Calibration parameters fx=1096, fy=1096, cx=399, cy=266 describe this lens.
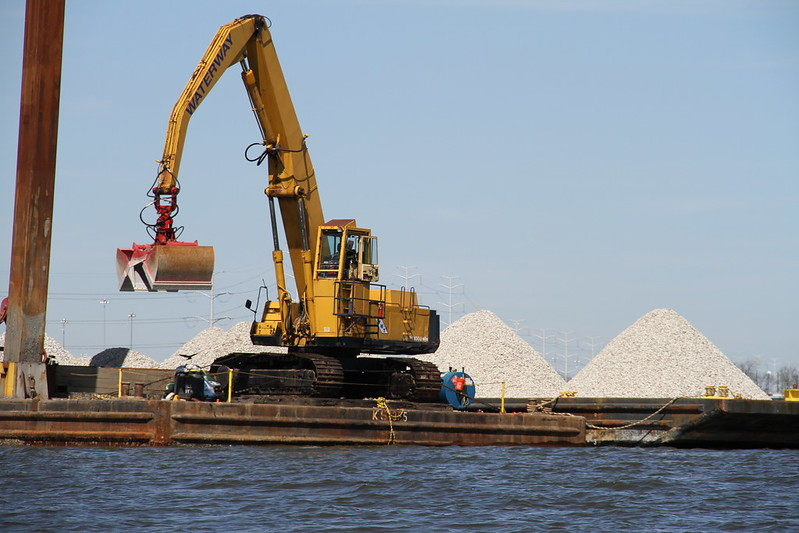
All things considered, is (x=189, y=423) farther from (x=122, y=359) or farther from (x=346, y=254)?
(x=122, y=359)

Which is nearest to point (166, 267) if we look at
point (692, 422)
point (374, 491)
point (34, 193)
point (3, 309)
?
point (34, 193)

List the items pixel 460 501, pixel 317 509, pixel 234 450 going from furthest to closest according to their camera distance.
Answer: pixel 234 450 → pixel 460 501 → pixel 317 509

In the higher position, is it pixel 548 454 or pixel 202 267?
pixel 202 267

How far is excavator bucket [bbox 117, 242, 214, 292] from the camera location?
70.1 ft

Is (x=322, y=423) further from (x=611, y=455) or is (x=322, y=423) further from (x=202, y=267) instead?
(x=611, y=455)

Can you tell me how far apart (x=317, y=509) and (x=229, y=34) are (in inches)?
465

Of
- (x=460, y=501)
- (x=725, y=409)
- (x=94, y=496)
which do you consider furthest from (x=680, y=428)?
(x=94, y=496)

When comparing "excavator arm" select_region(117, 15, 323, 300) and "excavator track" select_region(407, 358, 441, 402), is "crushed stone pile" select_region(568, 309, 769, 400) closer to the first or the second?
"excavator track" select_region(407, 358, 441, 402)

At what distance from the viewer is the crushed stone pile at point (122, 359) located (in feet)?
134

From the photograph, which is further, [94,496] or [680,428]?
[680,428]

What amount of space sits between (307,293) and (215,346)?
23751 millimetres

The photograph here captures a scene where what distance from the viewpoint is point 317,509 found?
15.1 m

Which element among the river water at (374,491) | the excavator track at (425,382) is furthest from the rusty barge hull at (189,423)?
the excavator track at (425,382)

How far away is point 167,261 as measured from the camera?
21.3 m
